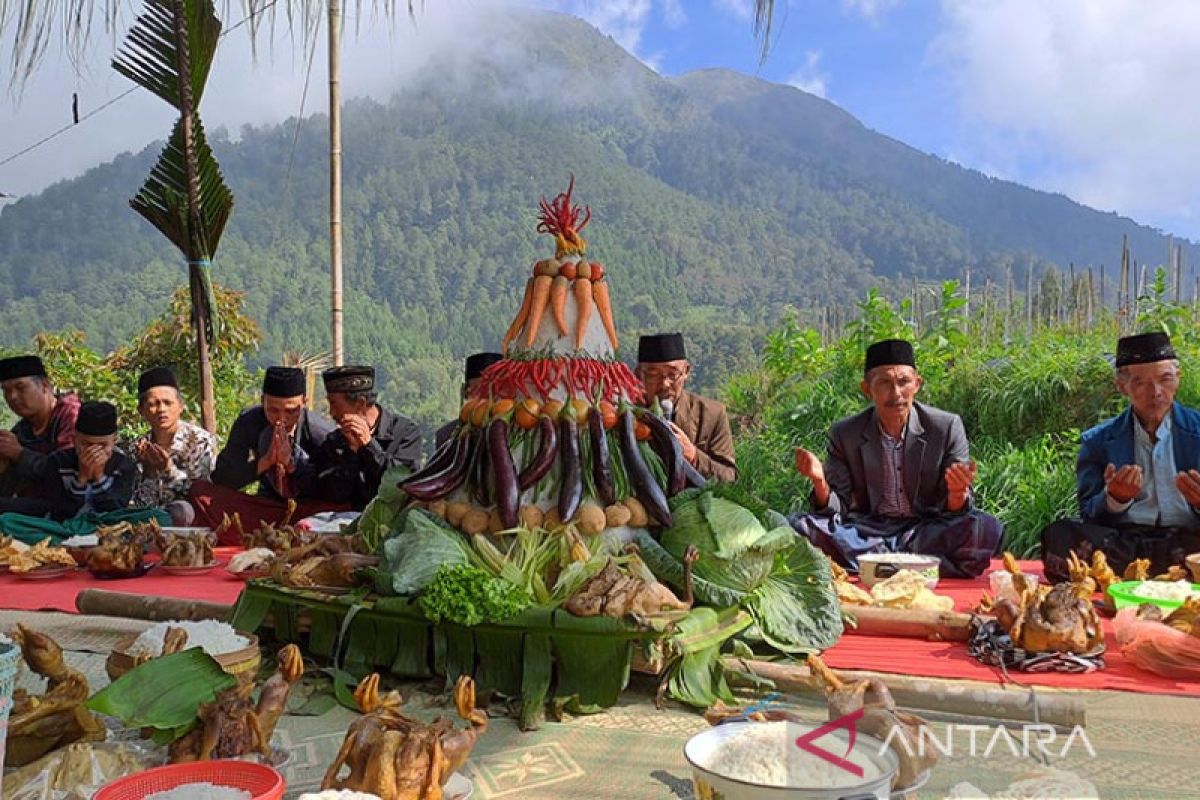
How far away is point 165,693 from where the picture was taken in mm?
2557

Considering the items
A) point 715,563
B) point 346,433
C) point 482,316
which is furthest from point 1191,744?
point 482,316

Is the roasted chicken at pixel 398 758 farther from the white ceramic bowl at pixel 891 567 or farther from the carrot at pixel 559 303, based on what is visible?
the white ceramic bowl at pixel 891 567

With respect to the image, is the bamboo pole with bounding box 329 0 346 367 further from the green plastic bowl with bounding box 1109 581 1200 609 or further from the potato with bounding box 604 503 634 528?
the green plastic bowl with bounding box 1109 581 1200 609

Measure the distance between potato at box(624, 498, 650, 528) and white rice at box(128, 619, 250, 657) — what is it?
1.40m

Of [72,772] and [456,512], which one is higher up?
[456,512]

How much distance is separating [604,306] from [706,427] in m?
2.74

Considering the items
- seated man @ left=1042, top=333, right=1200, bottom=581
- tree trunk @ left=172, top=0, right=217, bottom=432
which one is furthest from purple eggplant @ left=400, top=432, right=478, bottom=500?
tree trunk @ left=172, top=0, right=217, bottom=432

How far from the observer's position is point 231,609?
4.07m

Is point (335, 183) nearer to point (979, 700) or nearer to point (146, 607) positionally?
point (146, 607)

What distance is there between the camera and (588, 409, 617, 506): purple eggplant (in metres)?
3.71

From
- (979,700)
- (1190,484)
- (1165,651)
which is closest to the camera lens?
(979,700)

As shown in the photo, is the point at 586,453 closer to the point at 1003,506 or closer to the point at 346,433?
the point at 346,433

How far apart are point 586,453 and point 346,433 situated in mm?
2926

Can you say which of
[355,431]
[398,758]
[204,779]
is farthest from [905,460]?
[204,779]
